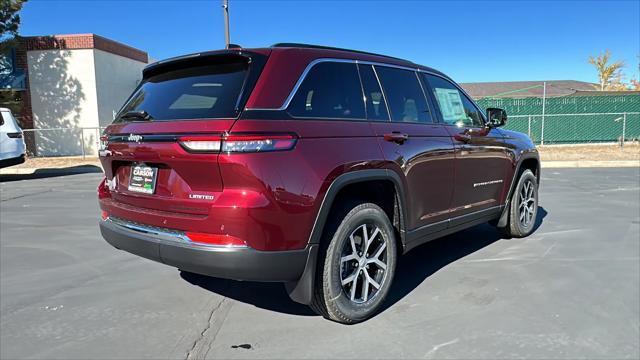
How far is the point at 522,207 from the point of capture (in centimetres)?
561

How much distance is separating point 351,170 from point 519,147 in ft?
10.3

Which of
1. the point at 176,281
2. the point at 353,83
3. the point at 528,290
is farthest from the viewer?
the point at 176,281

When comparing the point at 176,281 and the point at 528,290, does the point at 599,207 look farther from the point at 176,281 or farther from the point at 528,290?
the point at 176,281

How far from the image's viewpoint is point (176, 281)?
13.9ft

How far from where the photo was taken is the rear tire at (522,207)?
5.41m

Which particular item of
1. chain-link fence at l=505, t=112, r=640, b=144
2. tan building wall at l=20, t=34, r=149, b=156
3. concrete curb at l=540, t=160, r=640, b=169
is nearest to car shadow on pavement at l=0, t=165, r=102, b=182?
tan building wall at l=20, t=34, r=149, b=156

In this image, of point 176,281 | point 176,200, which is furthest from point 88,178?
point 176,200

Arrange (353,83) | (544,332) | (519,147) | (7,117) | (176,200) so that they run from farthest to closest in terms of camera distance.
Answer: (7,117)
(519,147)
(353,83)
(544,332)
(176,200)

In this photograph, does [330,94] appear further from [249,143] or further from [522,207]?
[522,207]

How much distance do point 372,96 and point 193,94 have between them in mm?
1329

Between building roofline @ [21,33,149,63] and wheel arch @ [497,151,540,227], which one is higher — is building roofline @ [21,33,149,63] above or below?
above

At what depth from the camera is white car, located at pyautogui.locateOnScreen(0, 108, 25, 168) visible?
1222 centimetres

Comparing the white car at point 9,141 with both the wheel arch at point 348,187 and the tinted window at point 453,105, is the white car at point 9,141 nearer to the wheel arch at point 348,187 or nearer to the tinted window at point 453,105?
the tinted window at point 453,105

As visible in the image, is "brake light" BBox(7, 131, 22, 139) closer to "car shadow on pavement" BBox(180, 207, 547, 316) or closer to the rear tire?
"car shadow on pavement" BBox(180, 207, 547, 316)
